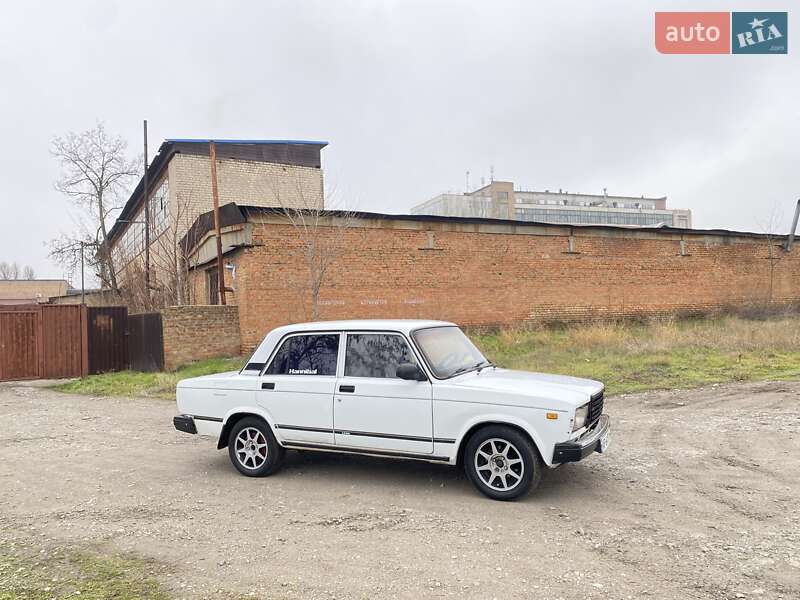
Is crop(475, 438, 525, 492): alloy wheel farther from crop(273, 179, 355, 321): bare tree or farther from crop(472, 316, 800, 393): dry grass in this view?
crop(273, 179, 355, 321): bare tree

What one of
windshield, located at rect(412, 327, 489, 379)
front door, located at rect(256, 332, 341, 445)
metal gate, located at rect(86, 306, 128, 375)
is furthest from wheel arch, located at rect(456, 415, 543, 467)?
metal gate, located at rect(86, 306, 128, 375)

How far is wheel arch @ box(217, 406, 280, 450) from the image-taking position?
20.5 ft

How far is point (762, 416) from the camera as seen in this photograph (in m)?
8.57

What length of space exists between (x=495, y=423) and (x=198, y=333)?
38.3 feet

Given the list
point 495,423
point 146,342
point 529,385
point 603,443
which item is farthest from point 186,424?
point 146,342

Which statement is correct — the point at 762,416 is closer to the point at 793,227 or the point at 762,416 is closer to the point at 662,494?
the point at 662,494

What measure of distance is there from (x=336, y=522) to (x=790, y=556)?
10.8 feet

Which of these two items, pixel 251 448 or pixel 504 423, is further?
pixel 251 448

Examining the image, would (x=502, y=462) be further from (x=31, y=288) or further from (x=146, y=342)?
(x=31, y=288)

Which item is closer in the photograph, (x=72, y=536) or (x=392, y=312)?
(x=72, y=536)

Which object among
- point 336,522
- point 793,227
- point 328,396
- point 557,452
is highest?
point 793,227

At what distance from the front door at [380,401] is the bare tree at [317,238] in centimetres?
937

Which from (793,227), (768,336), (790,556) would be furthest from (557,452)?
(793,227)

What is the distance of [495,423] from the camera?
533 centimetres
